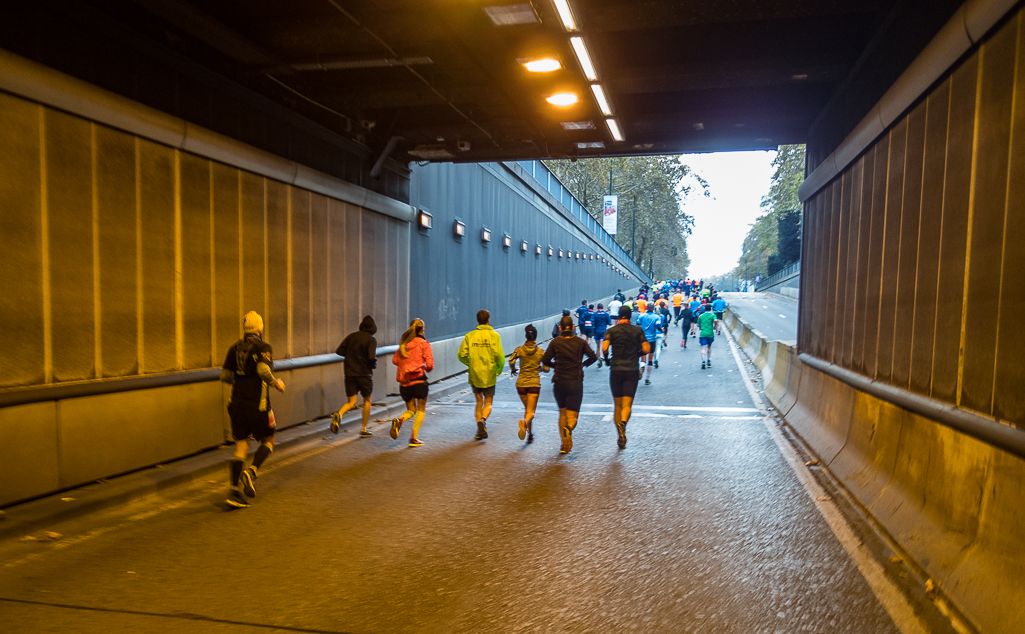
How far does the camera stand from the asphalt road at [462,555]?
157 inches

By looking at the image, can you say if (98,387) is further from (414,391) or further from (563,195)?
(563,195)

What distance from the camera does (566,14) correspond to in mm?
6902

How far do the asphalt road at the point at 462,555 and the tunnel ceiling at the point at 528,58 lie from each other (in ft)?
16.3

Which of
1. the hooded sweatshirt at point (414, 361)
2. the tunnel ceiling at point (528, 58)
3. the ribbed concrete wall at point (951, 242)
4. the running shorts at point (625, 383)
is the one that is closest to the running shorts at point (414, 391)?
the hooded sweatshirt at point (414, 361)

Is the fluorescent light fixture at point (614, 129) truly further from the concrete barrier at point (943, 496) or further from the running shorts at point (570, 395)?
the concrete barrier at point (943, 496)

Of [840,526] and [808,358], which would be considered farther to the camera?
[808,358]

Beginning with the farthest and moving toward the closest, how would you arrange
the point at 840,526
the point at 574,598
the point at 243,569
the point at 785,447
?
the point at 785,447, the point at 840,526, the point at 243,569, the point at 574,598

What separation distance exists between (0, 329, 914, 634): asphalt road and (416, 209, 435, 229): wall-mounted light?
775cm

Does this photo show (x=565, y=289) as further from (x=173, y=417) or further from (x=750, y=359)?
(x=173, y=417)

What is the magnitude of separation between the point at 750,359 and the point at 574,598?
18.4 m

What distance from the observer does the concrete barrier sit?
148 inches

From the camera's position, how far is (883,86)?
23.2ft

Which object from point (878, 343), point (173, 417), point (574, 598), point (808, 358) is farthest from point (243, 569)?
point (808, 358)

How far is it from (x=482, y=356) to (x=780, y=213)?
3387cm
